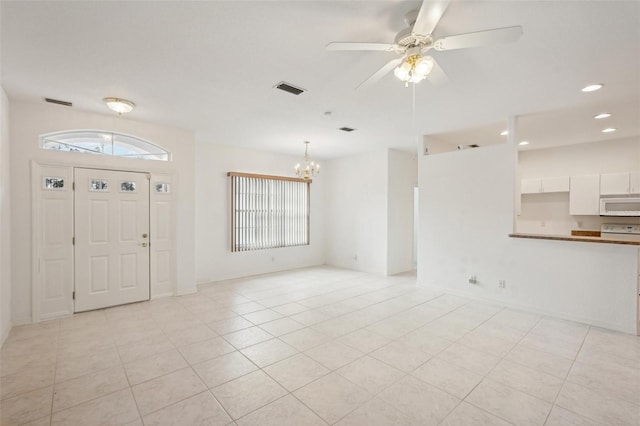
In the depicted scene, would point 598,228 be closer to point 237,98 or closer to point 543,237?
point 543,237

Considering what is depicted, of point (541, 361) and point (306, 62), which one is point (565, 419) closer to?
point (541, 361)

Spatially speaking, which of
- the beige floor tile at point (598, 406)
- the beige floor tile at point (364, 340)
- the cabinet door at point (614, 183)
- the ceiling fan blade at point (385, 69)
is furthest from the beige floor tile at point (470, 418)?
the cabinet door at point (614, 183)

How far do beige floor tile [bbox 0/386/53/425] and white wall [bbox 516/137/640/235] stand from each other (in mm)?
7842

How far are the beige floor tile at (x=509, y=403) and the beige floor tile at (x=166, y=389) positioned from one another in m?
2.29

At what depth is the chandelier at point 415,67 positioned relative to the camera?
212cm

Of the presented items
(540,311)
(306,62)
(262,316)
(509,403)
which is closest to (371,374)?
(509,403)

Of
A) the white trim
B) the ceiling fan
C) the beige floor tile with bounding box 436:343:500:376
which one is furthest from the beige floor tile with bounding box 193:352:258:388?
the white trim

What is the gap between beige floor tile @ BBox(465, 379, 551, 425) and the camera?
6.75 ft

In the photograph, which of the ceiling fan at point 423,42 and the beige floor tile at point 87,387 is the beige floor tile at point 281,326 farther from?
the ceiling fan at point 423,42

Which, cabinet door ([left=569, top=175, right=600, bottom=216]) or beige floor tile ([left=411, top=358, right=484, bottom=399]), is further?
cabinet door ([left=569, top=175, right=600, bottom=216])

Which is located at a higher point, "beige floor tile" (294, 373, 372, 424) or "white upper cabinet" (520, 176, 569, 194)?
"white upper cabinet" (520, 176, 569, 194)

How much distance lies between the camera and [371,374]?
2.60 meters

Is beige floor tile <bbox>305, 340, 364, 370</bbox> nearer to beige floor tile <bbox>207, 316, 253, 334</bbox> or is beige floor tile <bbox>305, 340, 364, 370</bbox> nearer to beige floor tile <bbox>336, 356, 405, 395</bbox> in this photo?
beige floor tile <bbox>336, 356, 405, 395</bbox>

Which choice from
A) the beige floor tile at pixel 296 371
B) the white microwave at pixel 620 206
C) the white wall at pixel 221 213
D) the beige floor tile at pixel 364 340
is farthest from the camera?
the white wall at pixel 221 213
